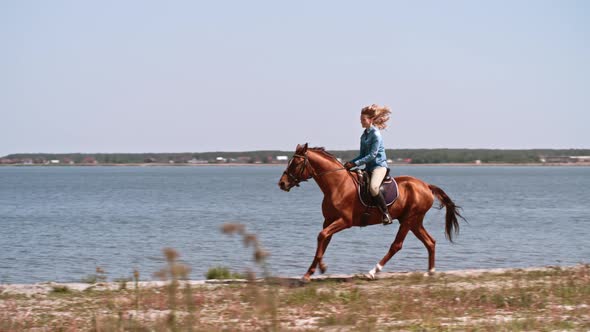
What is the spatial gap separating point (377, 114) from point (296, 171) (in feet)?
5.34

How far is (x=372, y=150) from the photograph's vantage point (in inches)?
554

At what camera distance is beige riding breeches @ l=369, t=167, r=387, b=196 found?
14062mm

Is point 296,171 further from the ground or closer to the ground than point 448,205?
further from the ground

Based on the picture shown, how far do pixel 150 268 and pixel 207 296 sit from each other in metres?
11.3

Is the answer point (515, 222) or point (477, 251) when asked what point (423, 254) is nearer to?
point (477, 251)

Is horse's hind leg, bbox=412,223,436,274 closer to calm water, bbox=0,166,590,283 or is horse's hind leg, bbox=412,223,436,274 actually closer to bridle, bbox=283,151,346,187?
bridle, bbox=283,151,346,187

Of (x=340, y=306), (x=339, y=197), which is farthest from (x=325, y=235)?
(x=340, y=306)

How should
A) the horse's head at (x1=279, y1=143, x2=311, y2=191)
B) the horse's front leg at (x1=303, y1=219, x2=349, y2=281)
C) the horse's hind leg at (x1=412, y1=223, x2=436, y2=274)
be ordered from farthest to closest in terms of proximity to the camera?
the horse's hind leg at (x1=412, y1=223, x2=436, y2=274) → the horse's head at (x1=279, y1=143, x2=311, y2=191) → the horse's front leg at (x1=303, y1=219, x2=349, y2=281)

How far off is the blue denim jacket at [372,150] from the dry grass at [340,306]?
75.1 inches

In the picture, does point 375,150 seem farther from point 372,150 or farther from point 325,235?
point 325,235

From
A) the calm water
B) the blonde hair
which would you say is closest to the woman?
the blonde hair

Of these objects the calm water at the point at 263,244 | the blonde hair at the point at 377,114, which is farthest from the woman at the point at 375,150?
the calm water at the point at 263,244

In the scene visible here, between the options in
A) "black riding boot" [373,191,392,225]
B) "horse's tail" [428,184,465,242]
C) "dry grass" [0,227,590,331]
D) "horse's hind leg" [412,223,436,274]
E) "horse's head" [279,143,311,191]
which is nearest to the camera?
"dry grass" [0,227,590,331]

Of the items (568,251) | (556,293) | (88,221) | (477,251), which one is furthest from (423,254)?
(88,221)
